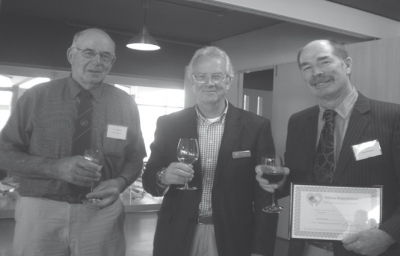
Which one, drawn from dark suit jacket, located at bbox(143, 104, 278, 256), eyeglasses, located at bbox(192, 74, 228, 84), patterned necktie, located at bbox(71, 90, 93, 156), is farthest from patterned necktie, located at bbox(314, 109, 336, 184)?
patterned necktie, located at bbox(71, 90, 93, 156)

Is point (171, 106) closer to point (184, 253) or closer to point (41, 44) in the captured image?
point (41, 44)

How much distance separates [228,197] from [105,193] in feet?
2.13

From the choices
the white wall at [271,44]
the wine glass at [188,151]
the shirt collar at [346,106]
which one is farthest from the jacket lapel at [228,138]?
the white wall at [271,44]

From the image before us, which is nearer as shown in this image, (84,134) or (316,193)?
(316,193)

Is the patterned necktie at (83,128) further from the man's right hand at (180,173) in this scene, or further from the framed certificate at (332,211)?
the framed certificate at (332,211)

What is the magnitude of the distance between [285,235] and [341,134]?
4325mm

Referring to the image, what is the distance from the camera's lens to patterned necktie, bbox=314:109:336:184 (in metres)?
1.91

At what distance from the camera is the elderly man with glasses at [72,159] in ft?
6.63

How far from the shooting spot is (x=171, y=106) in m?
8.75

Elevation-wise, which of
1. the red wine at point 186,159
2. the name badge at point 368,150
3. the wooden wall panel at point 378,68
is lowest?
the red wine at point 186,159

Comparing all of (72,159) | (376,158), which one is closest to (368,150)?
(376,158)

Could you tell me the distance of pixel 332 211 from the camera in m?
1.73

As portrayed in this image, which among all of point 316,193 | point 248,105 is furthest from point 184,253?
point 248,105

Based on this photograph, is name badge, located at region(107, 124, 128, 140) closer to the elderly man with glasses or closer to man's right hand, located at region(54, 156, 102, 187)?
the elderly man with glasses
